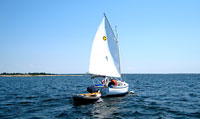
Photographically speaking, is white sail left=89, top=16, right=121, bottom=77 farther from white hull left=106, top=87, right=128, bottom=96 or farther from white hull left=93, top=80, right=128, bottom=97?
white hull left=106, top=87, right=128, bottom=96

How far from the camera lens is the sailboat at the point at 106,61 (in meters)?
24.5

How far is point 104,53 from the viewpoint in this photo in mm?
25719

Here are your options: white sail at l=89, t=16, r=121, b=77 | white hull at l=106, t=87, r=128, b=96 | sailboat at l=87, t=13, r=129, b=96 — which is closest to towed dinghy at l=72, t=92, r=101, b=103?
sailboat at l=87, t=13, r=129, b=96

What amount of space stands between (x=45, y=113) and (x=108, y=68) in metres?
12.8

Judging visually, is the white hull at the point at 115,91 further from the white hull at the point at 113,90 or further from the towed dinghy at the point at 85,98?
the towed dinghy at the point at 85,98

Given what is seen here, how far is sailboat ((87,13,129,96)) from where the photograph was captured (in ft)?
80.3

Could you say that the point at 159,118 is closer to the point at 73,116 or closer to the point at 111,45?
the point at 73,116

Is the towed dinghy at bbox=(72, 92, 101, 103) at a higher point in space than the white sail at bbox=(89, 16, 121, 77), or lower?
lower

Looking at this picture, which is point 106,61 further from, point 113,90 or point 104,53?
point 113,90

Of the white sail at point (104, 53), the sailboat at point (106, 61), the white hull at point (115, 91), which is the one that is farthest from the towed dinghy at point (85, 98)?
the white sail at point (104, 53)

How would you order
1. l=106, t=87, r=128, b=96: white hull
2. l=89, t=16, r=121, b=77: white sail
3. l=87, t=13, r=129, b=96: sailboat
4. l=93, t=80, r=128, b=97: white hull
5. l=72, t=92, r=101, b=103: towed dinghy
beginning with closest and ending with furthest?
l=72, t=92, r=101, b=103: towed dinghy < l=93, t=80, r=128, b=97: white hull < l=106, t=87, r=128, b=96: white hull < l=87, t=13, r=129, b=96: sailboat < l=89, t=16, r=121, b=77: white sail

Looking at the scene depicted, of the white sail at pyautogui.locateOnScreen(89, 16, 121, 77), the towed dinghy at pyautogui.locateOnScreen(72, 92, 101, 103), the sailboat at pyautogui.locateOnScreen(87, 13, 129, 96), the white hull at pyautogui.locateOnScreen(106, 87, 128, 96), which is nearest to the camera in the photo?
the towed dinghy at pyautogui.locateOnScreen(72, 92, 101, 103)

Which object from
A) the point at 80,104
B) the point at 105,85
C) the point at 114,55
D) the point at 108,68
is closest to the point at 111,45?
the point at 114,55

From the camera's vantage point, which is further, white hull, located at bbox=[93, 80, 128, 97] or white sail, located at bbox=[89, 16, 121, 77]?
white sail, located at bbox=[89, 16, 121, 77]
